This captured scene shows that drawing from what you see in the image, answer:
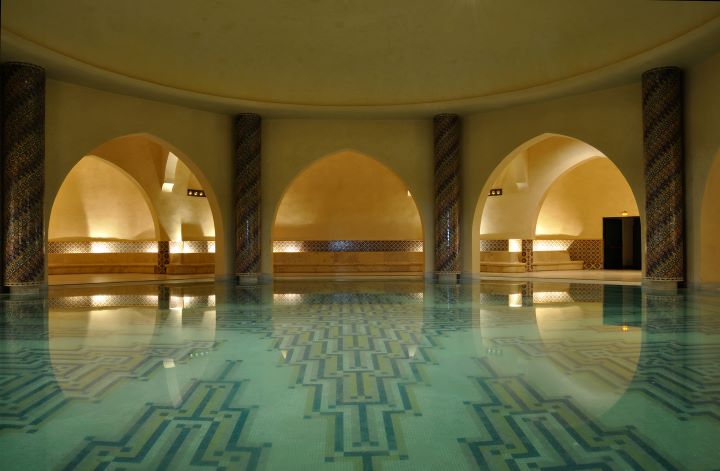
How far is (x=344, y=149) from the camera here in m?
10.8

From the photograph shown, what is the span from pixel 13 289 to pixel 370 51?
241 inches

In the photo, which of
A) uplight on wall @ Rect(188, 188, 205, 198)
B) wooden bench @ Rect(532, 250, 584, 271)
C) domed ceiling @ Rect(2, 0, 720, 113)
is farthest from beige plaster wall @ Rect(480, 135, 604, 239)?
A: uplight on wall @ Rect(188, 188, 205, 198)

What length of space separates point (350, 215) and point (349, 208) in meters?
0.20

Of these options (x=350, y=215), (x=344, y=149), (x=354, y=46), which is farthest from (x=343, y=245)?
(x=354, y=46)

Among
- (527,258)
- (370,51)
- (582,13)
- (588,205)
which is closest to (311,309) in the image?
(370,51)

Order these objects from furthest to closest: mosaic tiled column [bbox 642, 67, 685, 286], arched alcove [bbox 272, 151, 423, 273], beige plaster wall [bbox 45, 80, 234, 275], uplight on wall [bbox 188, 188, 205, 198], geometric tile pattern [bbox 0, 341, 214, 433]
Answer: arched alcove [bbox 272, 151, 423, 273] → uplight on wall [bbox 188, 188, 205, 198] → beige plaster wall [bbox 45, 80, 234, 275] → mosaic tiled column [bbox 642, 67, 685, 286] → geometric tile pattern [bbox 0, 341, 214, 433]

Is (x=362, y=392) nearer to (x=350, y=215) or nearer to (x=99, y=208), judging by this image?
(x=350, y=215)

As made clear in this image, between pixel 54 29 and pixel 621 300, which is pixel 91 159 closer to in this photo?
pixel 54 29

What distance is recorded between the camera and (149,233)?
585 inches

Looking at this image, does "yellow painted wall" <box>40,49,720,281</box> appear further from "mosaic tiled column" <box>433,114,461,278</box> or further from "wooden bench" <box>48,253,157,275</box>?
"wooden bench" <box>48,253,157,275</box>

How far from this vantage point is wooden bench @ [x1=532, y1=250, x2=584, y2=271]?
14422 mm

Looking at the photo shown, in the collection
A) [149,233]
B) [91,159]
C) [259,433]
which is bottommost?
[259,433]

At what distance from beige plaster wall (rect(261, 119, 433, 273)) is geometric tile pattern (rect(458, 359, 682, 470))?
8321mm

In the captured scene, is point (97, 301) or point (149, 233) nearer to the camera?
point (97, 301)
